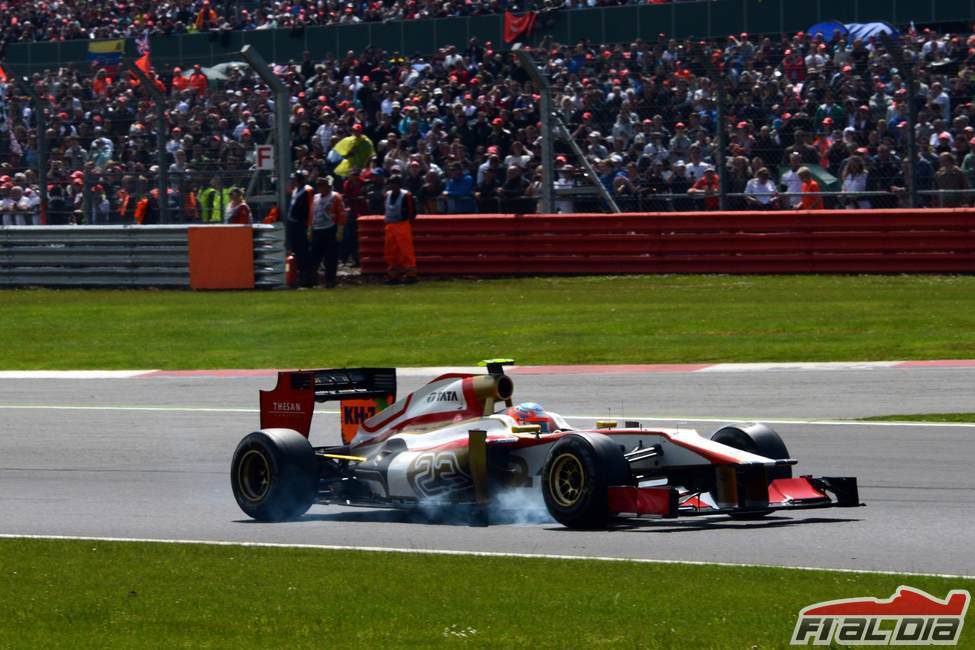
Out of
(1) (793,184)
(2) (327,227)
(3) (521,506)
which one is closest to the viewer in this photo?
(3) (521,506)

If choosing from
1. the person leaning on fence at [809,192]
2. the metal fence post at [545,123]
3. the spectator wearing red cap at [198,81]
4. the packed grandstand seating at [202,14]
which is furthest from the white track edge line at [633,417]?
the packed grandstand seating at [202,14]

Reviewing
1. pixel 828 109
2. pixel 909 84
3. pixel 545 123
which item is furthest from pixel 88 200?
pixel 909 84

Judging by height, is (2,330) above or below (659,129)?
below

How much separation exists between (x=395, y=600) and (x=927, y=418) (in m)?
6.92

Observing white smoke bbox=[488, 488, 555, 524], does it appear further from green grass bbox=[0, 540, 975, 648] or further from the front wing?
green grass bbox=[0, 540, 975, 648]

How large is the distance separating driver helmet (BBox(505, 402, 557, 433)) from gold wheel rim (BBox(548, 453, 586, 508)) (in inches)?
23.5

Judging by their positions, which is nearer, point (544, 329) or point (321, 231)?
point (544, 329)

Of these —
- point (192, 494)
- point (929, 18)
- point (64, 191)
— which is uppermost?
point (929, 18)

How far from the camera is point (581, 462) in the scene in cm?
834

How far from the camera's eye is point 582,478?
27.6 ft

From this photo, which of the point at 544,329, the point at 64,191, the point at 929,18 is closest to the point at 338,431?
the point at 544,329

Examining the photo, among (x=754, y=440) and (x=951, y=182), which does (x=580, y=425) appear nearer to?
(x=754, y=440)

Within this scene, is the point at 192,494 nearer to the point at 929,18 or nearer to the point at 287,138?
the point at 287,138

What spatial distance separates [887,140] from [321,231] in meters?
8.49
